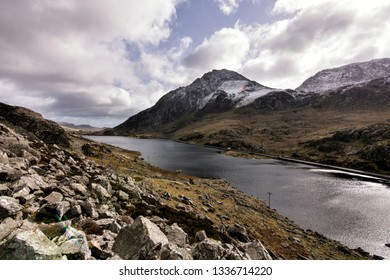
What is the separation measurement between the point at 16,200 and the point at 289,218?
54.5m

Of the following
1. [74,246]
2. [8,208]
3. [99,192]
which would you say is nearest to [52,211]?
[8,208]

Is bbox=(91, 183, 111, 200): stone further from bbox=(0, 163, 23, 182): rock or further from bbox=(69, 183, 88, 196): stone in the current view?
bbox=(0, 163, 23, 182): rock

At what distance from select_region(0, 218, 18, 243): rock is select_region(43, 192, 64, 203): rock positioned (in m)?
4.11

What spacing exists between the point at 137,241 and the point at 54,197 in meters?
8.54

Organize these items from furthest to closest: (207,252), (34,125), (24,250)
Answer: (34,125) → (207,252) → (24,250)

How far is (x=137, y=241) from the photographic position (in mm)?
13578

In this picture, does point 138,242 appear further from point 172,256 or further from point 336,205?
point 336,205

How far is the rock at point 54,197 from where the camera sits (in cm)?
1697

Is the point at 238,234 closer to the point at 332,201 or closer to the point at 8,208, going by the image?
the point at 8,208

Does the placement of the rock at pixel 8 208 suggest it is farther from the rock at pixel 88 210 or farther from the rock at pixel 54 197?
the rock at pixel 88 210

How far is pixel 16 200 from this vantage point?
50.6 feet

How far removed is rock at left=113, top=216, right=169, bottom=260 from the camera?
1294 cm

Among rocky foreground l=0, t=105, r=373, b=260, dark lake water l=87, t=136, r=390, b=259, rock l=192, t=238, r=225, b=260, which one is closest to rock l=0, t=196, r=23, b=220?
rocky foreground l=0, t=105, r=373, b=260

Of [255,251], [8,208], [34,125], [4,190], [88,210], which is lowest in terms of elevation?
[255,251]
